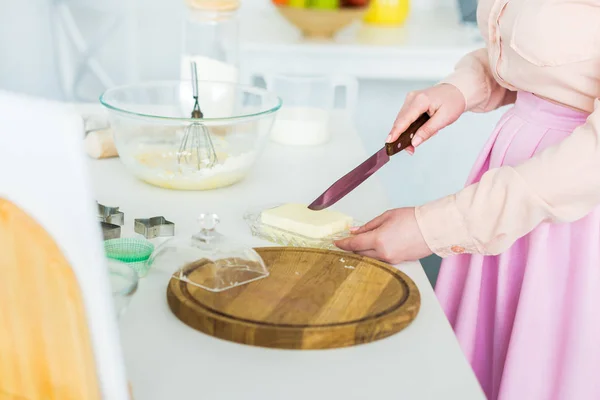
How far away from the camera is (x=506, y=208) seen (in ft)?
3.28

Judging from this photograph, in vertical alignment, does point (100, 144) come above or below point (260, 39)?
above

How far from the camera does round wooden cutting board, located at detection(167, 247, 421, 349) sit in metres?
0.76

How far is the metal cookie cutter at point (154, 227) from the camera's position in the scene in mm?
1020

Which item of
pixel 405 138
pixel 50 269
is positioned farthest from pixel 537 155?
pixel 50 269

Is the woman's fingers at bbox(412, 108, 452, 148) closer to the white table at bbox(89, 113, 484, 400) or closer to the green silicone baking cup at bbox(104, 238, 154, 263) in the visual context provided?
the white table at bbox(89, 113, 484, 400)

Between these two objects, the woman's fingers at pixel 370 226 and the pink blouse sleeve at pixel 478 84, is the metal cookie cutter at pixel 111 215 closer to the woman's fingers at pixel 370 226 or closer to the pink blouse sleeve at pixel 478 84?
the woman's fingers at pixel 370 226

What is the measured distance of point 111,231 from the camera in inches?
38.8

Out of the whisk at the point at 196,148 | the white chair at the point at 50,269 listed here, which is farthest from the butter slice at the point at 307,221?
the white chair at the point at 50,269

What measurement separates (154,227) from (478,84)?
60cm

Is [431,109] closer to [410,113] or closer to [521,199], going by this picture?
[410,113]

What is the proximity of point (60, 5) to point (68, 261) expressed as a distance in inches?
103

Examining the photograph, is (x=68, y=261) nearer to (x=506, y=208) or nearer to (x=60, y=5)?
(x=506, y=208)

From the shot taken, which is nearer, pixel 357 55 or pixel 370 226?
pixel 370 226

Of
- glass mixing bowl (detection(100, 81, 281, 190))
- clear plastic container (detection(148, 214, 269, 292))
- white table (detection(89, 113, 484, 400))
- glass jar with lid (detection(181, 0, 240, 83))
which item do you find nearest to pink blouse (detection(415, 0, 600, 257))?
white table (detection(89, 113, 484, 400))
